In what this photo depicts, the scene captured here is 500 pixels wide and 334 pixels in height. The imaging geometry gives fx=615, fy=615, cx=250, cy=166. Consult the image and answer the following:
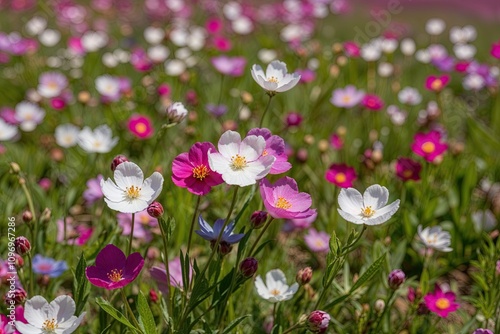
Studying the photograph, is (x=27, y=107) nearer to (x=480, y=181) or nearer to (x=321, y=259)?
(x=321, y=259)

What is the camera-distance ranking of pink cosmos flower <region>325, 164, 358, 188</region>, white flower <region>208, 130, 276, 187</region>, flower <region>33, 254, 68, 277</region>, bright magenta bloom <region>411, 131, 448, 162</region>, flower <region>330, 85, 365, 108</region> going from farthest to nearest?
1. flower <region>330, 85, 365, 108</region>
2. bright magenta bloom <region>411, 131, 448, 162</region>
3. pink cosmos flower <region>325, 164, 358, 188</region>
4. flower <region>33, 254, 68, 277</region>
5. white flower <region>208, 130, 276, 187</region>

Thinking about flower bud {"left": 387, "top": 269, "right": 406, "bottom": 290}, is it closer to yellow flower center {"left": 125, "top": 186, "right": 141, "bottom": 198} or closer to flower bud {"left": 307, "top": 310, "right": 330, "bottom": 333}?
flower bud {"left": 307, "top": 310, "right": 330, "bottom": 333}

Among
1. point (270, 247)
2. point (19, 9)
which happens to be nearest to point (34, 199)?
point (270, 247)

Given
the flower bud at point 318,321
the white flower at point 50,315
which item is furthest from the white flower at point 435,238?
the white flower at point 50,315

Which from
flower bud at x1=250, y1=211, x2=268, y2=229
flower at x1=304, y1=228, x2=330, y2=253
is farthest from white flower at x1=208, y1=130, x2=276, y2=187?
flower at x1=304, y1=228, x2=330, y2=253

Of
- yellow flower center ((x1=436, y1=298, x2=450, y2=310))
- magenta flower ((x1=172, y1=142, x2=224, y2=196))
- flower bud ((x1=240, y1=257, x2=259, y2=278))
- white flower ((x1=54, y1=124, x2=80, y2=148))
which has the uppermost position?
magenta flower ((x1=172, y1=142, x2=224, y2=196))

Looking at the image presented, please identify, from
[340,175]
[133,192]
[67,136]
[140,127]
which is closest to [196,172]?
[133,192]

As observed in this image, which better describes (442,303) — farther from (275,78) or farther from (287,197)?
(275,78)
